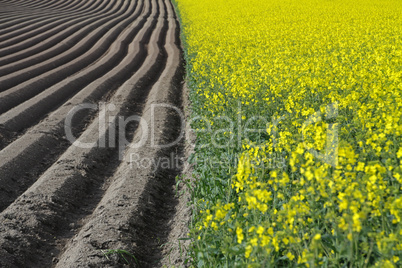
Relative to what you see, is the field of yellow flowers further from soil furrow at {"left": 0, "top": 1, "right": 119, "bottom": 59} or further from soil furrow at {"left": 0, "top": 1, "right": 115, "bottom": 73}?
soil furrow at {"left": 0, "top": 1, "right": 119, "bottom": 59}

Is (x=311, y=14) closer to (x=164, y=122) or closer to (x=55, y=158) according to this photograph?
(x=164, y=122)

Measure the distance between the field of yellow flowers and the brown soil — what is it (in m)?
0.81

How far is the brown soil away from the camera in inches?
216

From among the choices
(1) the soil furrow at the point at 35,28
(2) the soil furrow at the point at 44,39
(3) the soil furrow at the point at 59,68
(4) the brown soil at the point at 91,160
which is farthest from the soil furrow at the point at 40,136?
(1) the soil furrow at the point at 35,28

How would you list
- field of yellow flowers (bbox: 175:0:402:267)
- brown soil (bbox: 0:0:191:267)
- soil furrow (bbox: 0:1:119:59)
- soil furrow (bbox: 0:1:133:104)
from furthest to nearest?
soil furrow (bbox: 0:1:119:59) < soil furrow (bbox: 0:1:133:104) < brown soil (bbox: 0:0:191:267) < field of yellow flowers (bbox: 175:0:402:267)

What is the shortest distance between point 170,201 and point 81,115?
5421mm

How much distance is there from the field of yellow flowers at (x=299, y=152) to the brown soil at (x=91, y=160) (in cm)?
81

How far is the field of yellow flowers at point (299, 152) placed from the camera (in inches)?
123

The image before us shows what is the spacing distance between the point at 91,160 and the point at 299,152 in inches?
216

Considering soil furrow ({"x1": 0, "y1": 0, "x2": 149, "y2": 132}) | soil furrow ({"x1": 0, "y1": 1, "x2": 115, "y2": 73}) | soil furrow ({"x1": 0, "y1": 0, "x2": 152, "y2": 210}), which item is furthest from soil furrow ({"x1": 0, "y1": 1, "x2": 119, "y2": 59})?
soil furrow ({"x1": 0, "y1": 0, "x2": 152, "y2": 210})

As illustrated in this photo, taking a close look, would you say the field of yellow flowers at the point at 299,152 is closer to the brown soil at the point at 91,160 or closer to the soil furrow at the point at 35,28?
the brown soil at the point at 91,160

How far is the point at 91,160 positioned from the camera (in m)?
8.17

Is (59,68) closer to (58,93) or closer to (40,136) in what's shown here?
(58,93)

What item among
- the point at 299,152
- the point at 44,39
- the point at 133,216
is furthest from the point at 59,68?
the point at 299,152
